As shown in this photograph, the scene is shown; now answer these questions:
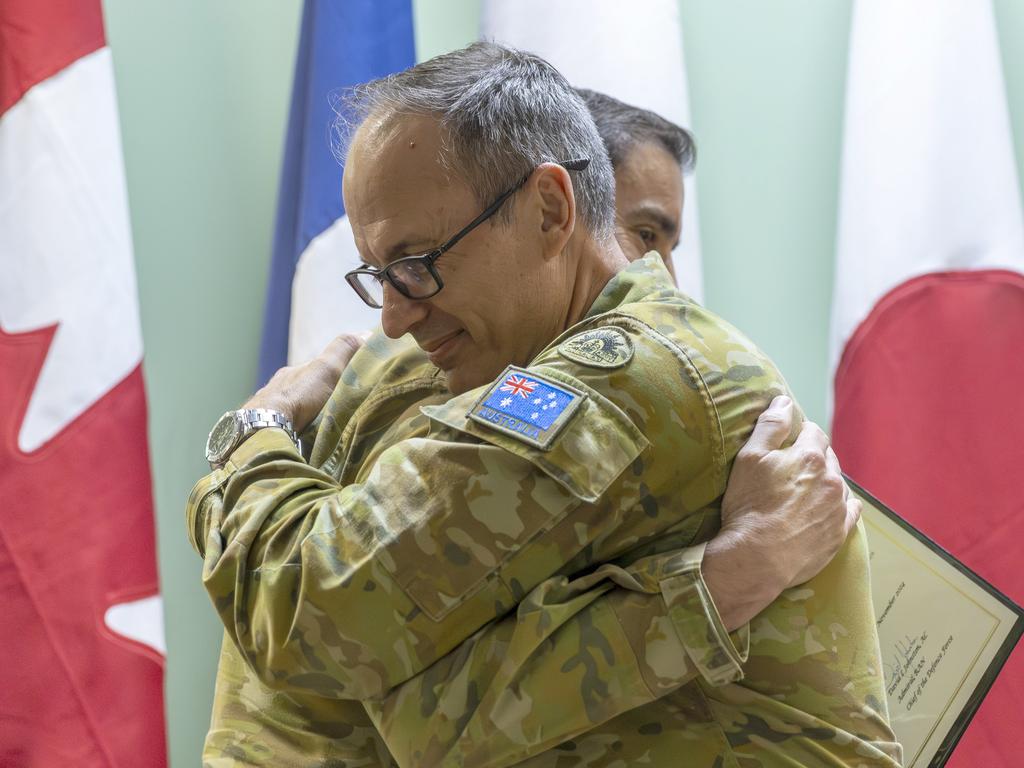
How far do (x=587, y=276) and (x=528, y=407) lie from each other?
0.29 metres

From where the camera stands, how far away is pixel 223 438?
4.27 feet

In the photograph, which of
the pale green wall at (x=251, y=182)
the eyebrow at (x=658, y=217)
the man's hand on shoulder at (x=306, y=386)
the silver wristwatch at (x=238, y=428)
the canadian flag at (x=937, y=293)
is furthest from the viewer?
the pale green wall at (x=251, y=182)

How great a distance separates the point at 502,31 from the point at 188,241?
0.79 m

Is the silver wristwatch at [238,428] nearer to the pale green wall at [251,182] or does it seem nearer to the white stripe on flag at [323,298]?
the white stripe on flag at [323,298]

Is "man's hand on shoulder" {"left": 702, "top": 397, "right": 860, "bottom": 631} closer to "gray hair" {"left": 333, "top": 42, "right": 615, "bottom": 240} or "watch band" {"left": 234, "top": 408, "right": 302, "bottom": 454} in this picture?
"gray hair" {"left": 333, "top": 42, "right": 615, "bottom": 240}

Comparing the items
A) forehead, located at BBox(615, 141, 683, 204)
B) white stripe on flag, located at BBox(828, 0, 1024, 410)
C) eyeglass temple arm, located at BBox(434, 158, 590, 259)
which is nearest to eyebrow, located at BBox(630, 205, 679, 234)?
forehead, located at BBox(615, 141, 683, 204)

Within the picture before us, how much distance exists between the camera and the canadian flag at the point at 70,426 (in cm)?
201

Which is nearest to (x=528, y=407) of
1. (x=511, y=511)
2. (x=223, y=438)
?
(x=511, y=511)

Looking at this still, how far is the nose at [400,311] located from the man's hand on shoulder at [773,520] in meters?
0.37

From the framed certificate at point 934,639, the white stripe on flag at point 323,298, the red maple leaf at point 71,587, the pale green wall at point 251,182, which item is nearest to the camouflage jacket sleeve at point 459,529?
the framed certificate at point 934,639

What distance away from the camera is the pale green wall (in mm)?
2438

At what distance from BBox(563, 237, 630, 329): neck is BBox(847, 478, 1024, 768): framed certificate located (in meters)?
0.47

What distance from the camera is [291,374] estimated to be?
146 centimetres

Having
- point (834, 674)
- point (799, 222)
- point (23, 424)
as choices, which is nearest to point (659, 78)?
point (799, 222)
